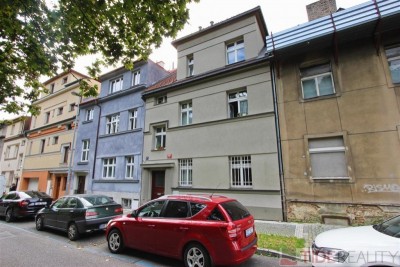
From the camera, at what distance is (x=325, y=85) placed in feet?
31.0

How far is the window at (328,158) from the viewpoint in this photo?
858cm

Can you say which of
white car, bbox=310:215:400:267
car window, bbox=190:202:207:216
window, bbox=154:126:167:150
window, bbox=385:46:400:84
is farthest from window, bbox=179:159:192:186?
window, bbox=385:46:400:84

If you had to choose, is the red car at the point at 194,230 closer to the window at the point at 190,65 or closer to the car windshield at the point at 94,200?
the car windshield at the point at 94,200

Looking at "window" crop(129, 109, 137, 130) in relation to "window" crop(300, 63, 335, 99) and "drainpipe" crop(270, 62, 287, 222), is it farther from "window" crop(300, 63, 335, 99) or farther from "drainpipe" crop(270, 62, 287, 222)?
"window" crop(300, 63, 335, 99)

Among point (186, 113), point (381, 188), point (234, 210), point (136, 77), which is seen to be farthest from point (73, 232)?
point (136, 77)

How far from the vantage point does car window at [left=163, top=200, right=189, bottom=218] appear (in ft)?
17.4

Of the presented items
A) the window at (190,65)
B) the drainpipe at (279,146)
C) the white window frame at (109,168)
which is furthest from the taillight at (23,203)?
the drainpipe at (279,146)

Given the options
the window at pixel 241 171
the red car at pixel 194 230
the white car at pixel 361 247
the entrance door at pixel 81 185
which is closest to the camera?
the white car at pixel 361 247

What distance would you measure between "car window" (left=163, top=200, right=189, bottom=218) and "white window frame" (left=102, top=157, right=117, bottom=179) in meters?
11.3

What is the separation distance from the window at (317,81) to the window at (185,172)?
22.2 ft

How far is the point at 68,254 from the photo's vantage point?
6.24 m

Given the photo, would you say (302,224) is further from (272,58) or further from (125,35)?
(125,35)

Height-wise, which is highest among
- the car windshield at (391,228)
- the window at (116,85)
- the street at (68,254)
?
the window at (116,85)

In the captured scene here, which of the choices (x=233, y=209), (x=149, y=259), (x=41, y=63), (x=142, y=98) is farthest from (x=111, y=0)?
(x=142, y=98)
